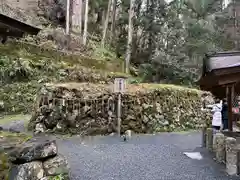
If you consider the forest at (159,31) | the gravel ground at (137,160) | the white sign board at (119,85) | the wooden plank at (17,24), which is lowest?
the gravel ground at (137,160)

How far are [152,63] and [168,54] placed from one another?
109 centimetres

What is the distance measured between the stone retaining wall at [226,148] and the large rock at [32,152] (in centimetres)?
Answer: 320

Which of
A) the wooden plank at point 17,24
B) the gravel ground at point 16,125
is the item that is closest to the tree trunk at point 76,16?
the gravel ground at point 16,125

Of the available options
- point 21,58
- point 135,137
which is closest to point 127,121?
point 135,137

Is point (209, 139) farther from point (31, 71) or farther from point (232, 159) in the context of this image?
point (31, 71)

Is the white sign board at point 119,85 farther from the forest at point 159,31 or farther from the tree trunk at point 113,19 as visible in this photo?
the tree trunk at point 113,19

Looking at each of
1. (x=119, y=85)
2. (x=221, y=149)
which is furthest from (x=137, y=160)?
(x=119, y=85)

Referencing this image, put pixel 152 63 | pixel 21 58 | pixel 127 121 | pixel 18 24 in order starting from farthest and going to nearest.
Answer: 1. pixel 152 63
2. pixel 21 58
3. pixel 127 121
4. pixel 18 24

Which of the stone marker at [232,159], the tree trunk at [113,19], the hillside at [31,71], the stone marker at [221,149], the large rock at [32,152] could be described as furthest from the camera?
the tree trunk at [113,19]

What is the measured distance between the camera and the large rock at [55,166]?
161 inches

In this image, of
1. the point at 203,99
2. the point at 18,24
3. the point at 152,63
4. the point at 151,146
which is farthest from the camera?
Result: the point at 152,63

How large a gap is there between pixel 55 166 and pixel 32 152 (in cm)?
45

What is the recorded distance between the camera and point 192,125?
1088 cm

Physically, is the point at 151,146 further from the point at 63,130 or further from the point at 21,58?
the point at 21,58
